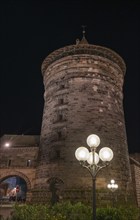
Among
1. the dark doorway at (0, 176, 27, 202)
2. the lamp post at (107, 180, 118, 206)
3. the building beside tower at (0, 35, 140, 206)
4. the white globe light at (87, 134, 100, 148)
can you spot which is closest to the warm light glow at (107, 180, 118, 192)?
the lamp post at (107, 180, 118, 206)

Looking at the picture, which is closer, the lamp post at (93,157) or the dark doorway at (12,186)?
the lamp post at (93,157)

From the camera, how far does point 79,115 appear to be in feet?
45.4

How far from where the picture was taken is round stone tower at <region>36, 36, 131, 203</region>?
1268 cm

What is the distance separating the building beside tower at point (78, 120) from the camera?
12469 mm

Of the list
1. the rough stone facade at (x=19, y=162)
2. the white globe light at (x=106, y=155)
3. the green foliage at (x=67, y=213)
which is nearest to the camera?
the white globe light at (x=106, y=155)

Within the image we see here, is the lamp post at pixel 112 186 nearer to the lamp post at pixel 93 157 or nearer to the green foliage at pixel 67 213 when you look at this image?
the green foliage at pixel 67 213

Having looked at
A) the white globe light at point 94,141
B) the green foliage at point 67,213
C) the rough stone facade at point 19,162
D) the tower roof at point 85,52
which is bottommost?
the green foliage at point 67,213

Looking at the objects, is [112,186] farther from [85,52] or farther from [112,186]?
[85,52]

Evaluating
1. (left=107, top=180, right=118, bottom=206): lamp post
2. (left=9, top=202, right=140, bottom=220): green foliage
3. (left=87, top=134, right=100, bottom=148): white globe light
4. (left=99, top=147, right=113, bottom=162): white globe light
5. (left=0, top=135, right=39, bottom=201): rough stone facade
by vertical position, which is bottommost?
(left=9, top=202, right=140, bottom=220): green foliage

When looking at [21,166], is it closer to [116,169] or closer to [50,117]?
[50,117]

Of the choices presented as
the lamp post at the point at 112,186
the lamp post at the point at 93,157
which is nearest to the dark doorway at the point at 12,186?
the lamp post at the point at 112,186

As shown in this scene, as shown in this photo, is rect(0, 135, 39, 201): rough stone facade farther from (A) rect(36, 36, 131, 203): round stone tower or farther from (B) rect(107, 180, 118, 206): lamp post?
(B) rect(107, 180, 118, 206): lamp post

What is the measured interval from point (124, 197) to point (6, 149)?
10253mm

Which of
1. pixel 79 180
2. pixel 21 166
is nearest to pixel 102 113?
pixel 79 180
